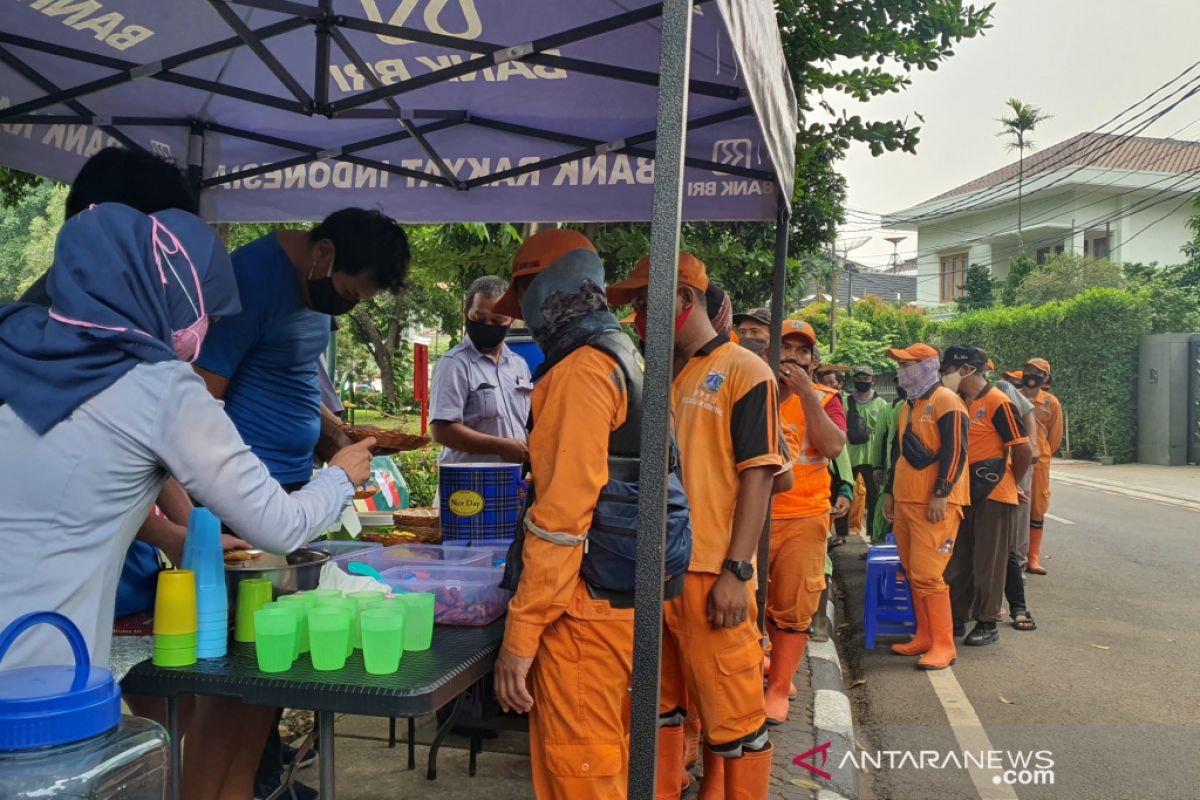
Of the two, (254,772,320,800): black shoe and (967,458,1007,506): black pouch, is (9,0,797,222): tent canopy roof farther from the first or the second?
(967,458,1007,506): black pouch

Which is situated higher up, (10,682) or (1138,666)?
(10,682)

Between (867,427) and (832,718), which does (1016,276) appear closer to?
(867,427)

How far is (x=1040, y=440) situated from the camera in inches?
419

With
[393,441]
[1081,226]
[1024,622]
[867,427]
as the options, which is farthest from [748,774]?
[1081,226]

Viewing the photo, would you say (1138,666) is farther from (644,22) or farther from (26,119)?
(26,119)

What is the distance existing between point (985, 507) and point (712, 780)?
4641mm

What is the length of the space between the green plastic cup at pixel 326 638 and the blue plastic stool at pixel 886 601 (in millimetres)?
5910

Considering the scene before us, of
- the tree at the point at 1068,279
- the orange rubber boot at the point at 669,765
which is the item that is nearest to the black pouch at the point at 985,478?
the orange rubber boot at the point at 669,765

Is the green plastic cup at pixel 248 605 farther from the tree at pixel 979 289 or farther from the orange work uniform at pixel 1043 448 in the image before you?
the tree at pixel 979 289

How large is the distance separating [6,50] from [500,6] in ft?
6.86

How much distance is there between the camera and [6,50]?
12.6 feet

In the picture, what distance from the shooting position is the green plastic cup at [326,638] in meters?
2.09

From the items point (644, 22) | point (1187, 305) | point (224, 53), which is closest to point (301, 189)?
point (224, 53)

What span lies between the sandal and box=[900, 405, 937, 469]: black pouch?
7.13 ft
